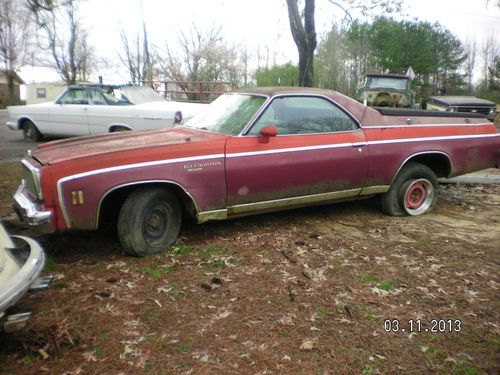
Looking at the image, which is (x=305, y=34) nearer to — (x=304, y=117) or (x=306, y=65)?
(x=306, y=65)

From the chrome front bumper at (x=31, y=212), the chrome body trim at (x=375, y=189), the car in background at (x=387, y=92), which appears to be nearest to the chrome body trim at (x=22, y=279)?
the chrome front bumper at (x=31, y=212)

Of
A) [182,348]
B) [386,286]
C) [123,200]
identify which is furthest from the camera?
[123,200]

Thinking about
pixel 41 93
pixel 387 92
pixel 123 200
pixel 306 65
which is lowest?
pixel 123 200

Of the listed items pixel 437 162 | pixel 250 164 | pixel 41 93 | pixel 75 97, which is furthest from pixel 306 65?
pixel 41 93

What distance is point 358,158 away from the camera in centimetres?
518

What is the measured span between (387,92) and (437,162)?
34.7 feet

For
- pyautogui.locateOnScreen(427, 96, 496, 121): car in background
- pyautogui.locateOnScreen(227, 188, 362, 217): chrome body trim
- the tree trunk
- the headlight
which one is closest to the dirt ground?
pyautogui.locateOnScreen(227, 188, 362, 217): chrome body trim

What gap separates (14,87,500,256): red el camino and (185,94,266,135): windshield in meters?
0.02

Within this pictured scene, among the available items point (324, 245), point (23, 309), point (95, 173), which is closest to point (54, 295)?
point (23, 309)

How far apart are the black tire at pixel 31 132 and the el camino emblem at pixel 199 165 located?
9176 millimetres

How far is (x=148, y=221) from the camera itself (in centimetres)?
430

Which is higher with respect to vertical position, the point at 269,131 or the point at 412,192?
the point at 269,131

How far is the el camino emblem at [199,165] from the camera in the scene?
14.1 feet

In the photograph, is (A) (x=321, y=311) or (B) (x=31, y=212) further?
(B) (x=31, y=212)
